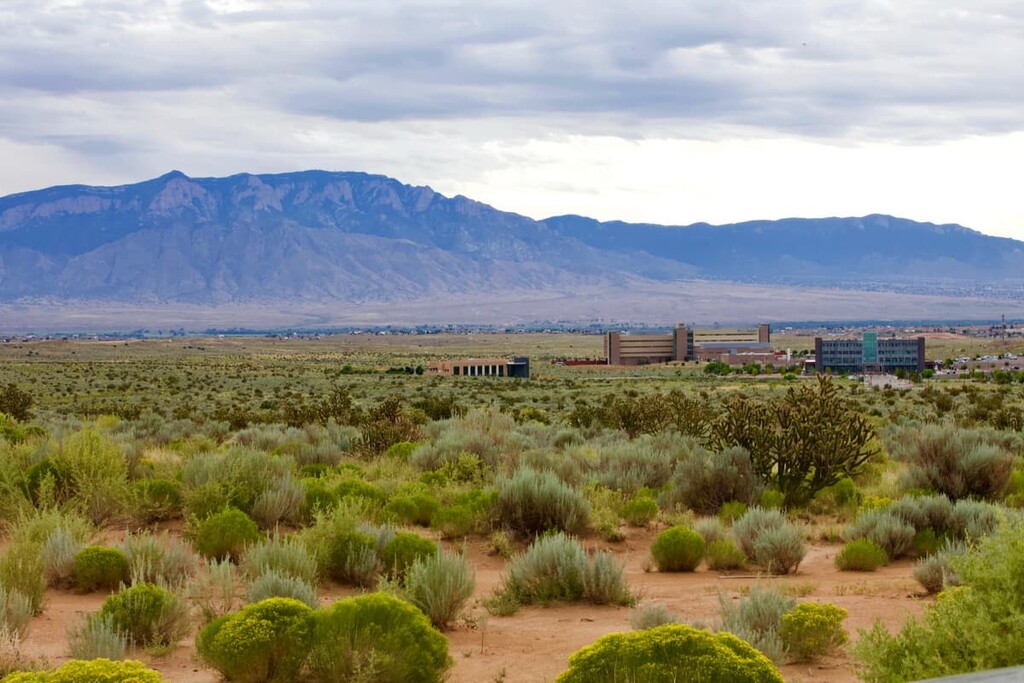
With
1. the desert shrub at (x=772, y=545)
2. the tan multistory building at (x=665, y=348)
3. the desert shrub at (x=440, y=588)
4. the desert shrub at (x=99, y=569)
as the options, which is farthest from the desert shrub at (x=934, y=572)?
the tan multistory building at (x=665, y=348)

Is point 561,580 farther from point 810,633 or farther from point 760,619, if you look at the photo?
point 810,633

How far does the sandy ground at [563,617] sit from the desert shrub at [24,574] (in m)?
0.16

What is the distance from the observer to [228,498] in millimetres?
15164

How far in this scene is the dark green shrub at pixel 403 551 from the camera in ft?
39.2

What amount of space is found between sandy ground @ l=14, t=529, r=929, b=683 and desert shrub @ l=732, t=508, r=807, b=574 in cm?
20

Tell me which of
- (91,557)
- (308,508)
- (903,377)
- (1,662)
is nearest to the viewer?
(1,662)

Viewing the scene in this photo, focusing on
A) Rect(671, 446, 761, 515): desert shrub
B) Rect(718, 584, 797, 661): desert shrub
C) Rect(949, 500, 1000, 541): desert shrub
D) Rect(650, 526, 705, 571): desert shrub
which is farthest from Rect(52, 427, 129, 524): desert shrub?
Rect(949, 500, 1000, 541): desert shrub

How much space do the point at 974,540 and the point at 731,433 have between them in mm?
6197

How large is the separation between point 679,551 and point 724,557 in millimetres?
507

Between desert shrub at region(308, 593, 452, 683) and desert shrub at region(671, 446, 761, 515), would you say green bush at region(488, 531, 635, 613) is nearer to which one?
desert shrub at region(308, 593, 452, 683)

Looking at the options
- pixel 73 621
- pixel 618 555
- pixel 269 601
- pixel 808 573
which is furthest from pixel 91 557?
pixel 808 573

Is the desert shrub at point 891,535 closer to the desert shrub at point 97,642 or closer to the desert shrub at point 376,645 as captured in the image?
the desert shrub at point 376,645

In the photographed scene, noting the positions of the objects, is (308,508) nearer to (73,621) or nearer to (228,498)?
(228,498)

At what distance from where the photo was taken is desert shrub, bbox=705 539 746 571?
44.2 ft
